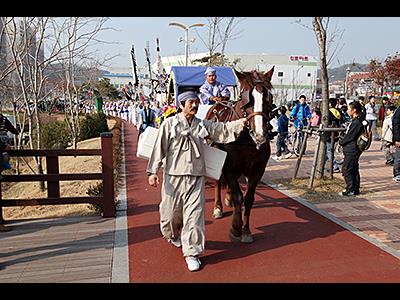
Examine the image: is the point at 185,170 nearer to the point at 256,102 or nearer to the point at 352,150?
the point at 256,102

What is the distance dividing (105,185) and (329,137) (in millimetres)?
5189

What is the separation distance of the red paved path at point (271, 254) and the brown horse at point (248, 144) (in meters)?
0.40

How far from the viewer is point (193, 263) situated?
390 centimetres

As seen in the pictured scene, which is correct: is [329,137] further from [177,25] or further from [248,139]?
[177,25]

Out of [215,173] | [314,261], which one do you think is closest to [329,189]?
[314,261]

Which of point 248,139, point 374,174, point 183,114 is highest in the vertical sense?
point 183,114

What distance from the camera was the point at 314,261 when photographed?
4.16 meters

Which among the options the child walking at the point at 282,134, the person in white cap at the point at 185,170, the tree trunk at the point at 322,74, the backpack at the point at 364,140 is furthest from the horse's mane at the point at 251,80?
the child walking at the point at 282,134

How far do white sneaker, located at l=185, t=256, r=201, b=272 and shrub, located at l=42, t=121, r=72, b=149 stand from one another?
12536 mm

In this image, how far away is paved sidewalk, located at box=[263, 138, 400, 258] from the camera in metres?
5.09

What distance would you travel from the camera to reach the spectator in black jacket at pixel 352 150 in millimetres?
6875

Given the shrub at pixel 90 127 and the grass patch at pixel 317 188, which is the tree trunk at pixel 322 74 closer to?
the grass patch at pixel 317 188
